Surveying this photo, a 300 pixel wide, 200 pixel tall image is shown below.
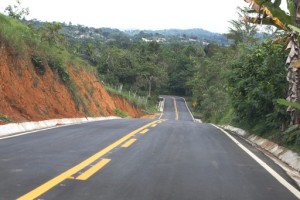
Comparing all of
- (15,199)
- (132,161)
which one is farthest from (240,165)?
(15,199)

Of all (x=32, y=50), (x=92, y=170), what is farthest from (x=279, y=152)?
(x=32, y=50)

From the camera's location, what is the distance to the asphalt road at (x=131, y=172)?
6043 mm

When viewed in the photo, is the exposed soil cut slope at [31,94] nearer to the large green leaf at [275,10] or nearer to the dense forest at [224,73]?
the dense forest at [224,73]

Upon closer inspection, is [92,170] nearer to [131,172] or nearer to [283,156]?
[131,172]

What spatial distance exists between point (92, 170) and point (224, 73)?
47.0 feet

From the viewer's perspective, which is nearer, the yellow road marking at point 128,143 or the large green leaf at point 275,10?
the large green leaf at point 275,10

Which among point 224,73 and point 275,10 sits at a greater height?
point 275,10

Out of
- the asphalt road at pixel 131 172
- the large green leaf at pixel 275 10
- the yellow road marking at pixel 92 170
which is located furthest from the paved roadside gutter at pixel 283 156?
the yellow road marking at pixel 92 170

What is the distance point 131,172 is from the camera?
24.5ft

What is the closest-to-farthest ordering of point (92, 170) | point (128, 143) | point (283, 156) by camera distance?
point (92, 170), point (283, 156), point (128, 143)

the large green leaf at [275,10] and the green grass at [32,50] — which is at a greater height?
the large green leaf at [275,10]

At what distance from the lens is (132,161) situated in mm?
8594

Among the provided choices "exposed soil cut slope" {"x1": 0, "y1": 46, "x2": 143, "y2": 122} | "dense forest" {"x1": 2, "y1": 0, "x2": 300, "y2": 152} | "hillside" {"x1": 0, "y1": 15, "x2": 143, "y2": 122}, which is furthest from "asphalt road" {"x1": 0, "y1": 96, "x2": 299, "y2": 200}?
"exposed soil cut slope" {"x1": 0, "y1": 46, "x2": 143, "y2": 122}

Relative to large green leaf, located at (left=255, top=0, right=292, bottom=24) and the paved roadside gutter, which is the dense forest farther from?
large green leaf, located at (left=255, top=0, right=292, bottom=24)
